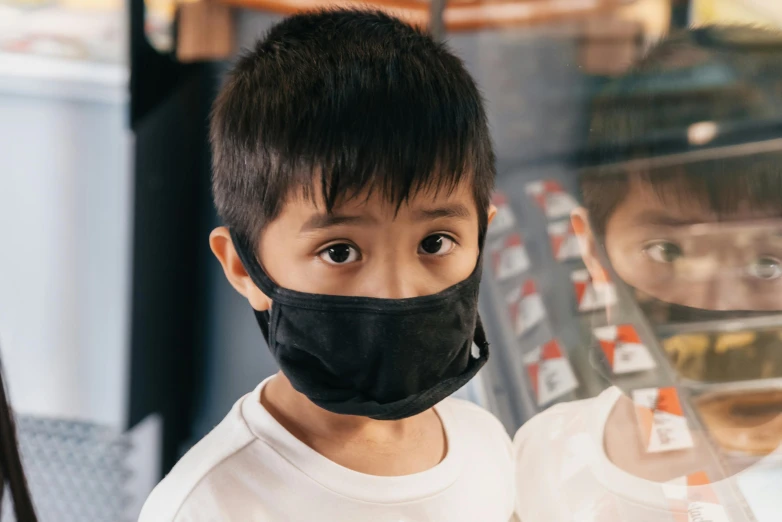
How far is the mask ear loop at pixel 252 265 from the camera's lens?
74cm

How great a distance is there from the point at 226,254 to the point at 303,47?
0.24 meters

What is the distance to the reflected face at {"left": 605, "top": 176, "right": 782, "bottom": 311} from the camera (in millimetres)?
696

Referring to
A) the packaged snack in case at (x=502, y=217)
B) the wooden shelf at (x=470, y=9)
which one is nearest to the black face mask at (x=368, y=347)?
the packaged snack in case at (x=502, y=217)

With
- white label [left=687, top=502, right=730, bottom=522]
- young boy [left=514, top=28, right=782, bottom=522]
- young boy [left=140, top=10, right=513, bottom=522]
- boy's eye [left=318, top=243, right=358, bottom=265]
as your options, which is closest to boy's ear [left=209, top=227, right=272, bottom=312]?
young boy [left=140, top=10, right=513, bottom=522]

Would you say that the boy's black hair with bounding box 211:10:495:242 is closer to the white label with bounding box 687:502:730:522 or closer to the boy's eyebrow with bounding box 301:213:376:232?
the boy's eyebrow with bounding box 301:213:376:232

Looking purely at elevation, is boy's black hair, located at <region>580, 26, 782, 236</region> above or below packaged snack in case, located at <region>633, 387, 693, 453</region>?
above

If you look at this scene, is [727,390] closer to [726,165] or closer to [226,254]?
[726,165]

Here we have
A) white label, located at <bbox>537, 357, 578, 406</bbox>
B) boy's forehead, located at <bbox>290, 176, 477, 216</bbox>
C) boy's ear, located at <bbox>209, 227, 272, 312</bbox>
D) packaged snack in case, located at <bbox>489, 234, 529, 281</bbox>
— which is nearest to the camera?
boy's forehead, located at <bbox>290, 176, 477, 216</bbox>

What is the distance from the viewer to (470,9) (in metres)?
1.04

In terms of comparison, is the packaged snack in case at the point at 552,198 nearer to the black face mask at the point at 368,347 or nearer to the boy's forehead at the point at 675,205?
the boy's forehead at the point at 675,205

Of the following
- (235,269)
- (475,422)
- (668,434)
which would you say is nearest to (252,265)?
(235,269)

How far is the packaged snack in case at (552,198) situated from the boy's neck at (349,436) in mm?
353

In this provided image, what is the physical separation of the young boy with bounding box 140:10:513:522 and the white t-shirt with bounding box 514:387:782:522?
0.14 metres

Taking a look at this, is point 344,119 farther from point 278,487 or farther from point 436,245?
point 278,487
